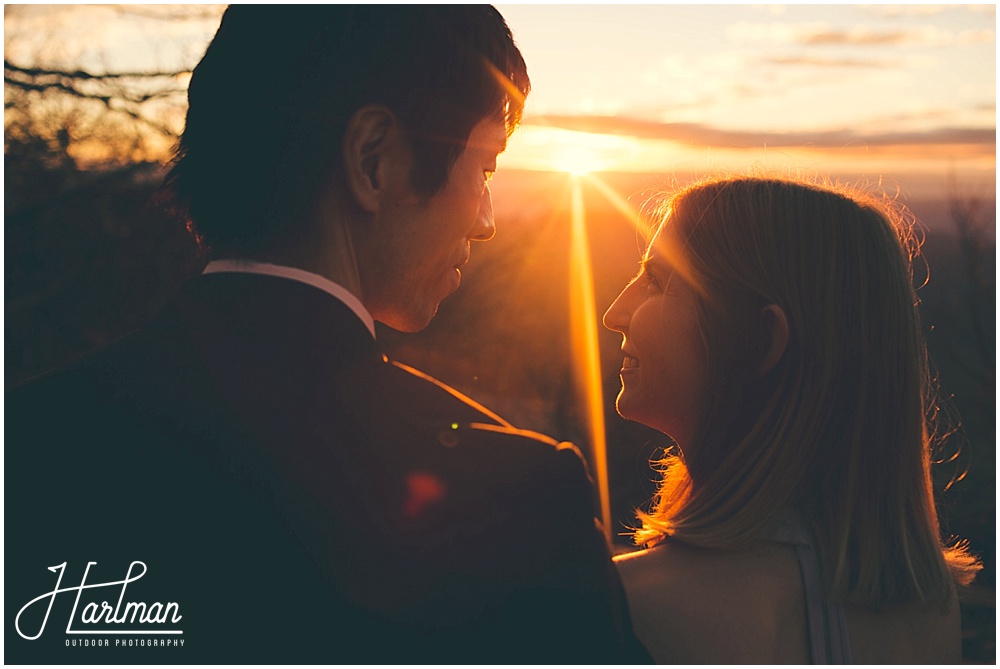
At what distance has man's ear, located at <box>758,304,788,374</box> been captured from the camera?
7.59 feet

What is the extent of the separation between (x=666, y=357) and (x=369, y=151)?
3.38 ft

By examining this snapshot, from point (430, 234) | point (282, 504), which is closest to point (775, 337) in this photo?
point (430, 234)

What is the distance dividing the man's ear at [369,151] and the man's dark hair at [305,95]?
0.03 metres

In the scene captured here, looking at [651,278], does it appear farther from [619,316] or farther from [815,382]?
[815,382]

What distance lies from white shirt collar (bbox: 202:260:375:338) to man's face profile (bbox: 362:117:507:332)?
0.24 metres

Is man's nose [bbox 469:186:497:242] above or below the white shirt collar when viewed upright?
above

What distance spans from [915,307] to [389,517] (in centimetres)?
176

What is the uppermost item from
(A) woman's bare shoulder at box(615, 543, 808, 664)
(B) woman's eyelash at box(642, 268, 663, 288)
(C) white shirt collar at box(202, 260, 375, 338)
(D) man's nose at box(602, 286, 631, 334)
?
(B) woman's eyelash at box(642, 268, 663, 288)

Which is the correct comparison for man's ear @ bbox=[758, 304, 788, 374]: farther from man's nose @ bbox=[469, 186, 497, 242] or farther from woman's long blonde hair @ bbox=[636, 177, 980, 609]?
man's nose @ bbox=[469, 186, 497, 242]

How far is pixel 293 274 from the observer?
5.62 feet

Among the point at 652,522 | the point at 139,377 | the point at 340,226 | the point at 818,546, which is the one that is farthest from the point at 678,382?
the point at 139,377

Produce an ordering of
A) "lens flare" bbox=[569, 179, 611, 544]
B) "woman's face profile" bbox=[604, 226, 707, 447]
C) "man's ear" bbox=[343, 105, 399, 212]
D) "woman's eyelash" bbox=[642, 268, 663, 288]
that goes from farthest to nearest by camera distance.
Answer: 1. "lens flare" bbox=[569, 179, 611, 544]
2. "woman's eyelash" bbox=[642, 268, 663, 288]
3. "woman's face profile" bbox=[604, 226, 707, 447]
4. "man's ear" bbox=[343, 105, 399, 212]

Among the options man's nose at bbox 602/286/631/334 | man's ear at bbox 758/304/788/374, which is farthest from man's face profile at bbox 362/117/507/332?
man's ear at bbox 758/304/788/374

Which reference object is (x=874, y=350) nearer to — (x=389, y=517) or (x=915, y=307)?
(x=915, y=307)
